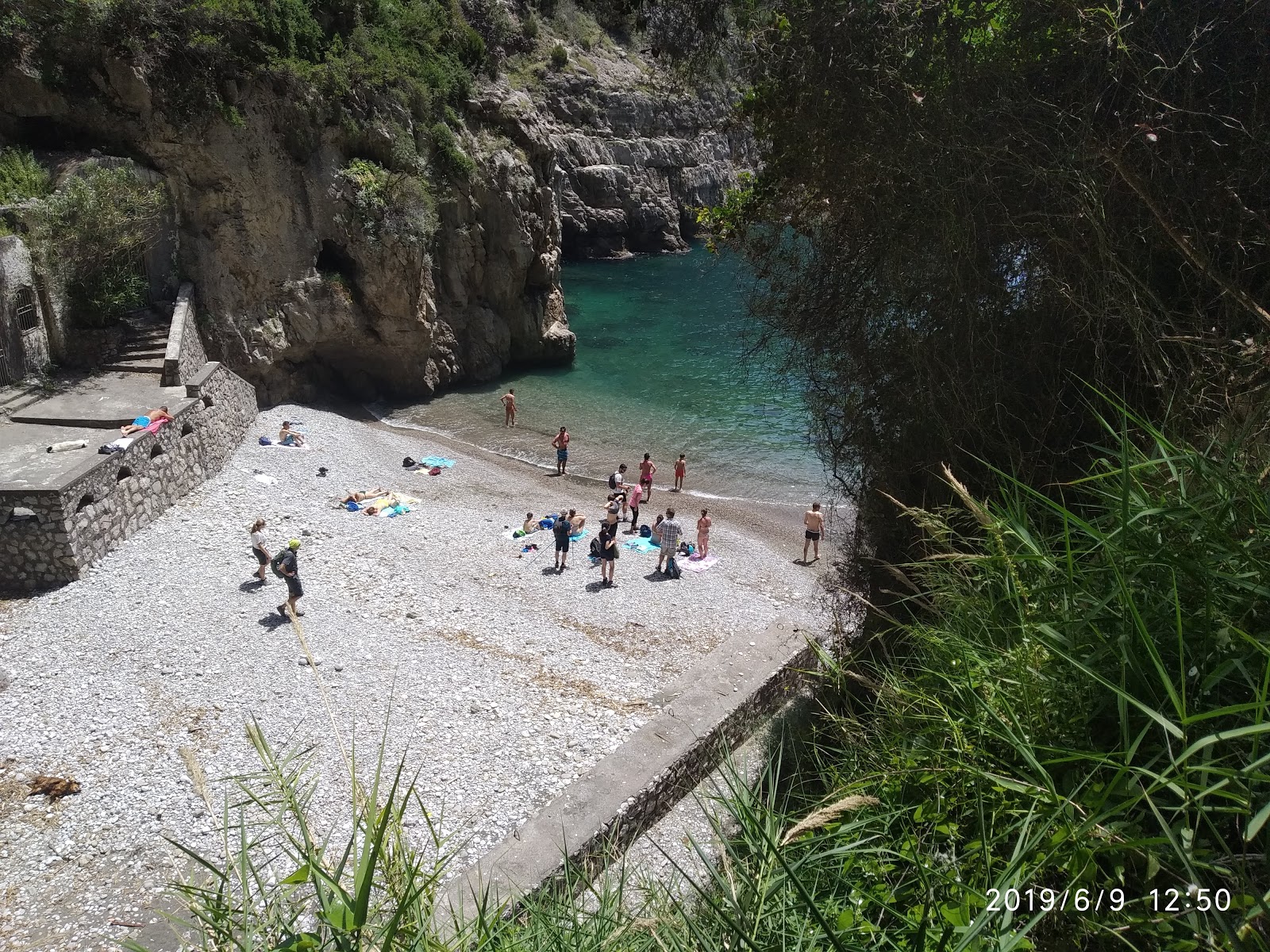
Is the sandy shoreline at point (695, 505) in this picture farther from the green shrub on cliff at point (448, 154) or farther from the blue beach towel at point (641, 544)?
the green shrub on cliff at point (448, 154)

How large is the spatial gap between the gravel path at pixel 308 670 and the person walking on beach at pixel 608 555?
303 millimetres

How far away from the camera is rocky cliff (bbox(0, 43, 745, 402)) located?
62.2ft

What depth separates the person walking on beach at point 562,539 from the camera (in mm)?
15062

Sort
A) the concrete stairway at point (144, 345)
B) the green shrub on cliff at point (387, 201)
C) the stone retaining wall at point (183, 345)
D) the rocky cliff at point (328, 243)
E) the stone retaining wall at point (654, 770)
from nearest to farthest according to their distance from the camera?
the stone retaining wall at point (654, 770)
the stone retaining wall at point (183, 345)
the concrete stairway at point (144, 345)
the rocky cliff at point (328, 243)
the green shrub on cliff at point (387, 201)

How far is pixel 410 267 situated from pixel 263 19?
7.30 metres

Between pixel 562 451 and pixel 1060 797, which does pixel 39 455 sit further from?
pixel 1060 797

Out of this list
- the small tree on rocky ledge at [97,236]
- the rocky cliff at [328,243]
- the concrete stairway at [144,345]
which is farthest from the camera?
the rocky cliff at [328,243]

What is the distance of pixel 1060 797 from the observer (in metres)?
2.70

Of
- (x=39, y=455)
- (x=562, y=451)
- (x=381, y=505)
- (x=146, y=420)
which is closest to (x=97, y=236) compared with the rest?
(x=146, y=420)

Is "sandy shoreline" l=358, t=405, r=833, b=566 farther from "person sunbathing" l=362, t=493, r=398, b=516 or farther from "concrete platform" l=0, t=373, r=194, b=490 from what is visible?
"concrete platform" l=0, t=373, r=194, b=490

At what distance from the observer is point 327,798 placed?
8.29 m

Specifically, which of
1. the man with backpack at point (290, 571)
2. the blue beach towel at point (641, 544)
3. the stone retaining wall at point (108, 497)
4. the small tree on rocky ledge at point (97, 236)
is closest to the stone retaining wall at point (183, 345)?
the stone retaining wall at point (108, 497)

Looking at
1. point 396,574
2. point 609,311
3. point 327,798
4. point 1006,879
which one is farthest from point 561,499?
point 609,311

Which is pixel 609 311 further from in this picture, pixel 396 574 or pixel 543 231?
pixel 396 574
